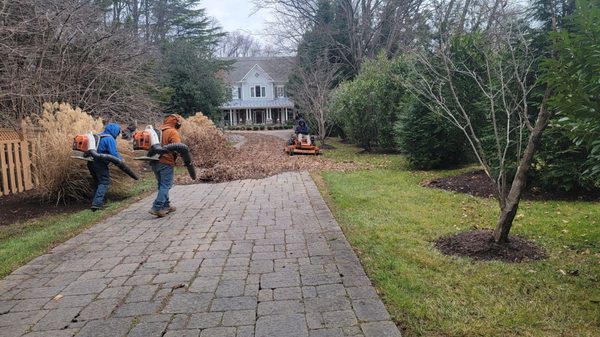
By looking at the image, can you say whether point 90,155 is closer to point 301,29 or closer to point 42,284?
point 42,284

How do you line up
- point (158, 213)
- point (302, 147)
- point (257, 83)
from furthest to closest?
1. point (257, 83)
2. point (302, 147)
3. point (158, 213)

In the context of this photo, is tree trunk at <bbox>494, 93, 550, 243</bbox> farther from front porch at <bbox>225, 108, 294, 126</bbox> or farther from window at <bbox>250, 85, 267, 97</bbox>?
window at <bbox>250, 85, 267, 97</bbox>

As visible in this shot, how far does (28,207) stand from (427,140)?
382 inches

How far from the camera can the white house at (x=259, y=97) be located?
5381 cm

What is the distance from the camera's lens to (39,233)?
19.4ft

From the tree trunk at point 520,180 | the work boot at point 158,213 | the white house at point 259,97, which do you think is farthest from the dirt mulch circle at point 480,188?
the white house at point 259,97

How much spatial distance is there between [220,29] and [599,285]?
1869 inches

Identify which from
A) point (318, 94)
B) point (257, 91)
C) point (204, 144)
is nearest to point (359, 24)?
point (318, 94)

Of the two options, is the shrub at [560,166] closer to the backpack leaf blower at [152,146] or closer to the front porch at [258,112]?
the backpack leaf blower at [152,146]

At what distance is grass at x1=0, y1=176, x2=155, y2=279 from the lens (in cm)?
477

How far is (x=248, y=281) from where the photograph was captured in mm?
3814

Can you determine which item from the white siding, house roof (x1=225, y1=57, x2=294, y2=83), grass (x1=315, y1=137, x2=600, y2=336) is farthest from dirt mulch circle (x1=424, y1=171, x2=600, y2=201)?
the white siding

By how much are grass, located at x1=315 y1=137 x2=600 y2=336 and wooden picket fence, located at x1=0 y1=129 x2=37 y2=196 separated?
6853 millimetres

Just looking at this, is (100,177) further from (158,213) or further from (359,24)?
(359,24)
